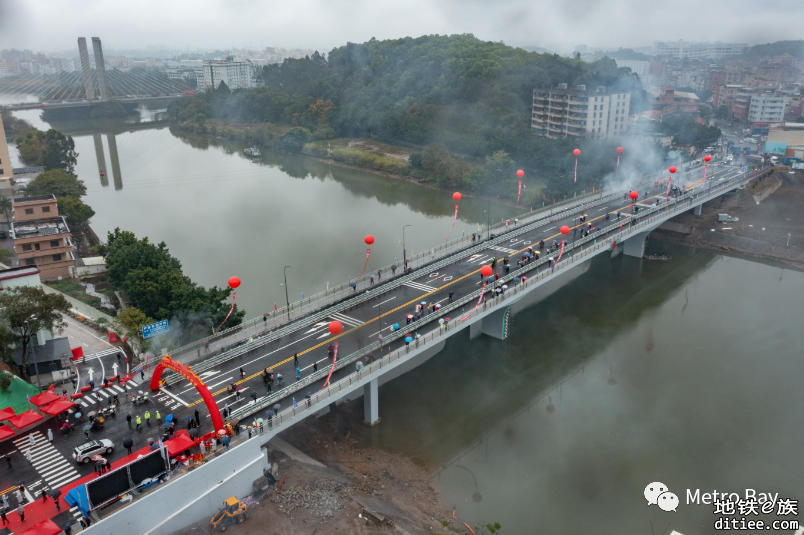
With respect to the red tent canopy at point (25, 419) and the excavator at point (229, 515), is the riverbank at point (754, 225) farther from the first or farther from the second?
the red tent canopy at point (25, 419)

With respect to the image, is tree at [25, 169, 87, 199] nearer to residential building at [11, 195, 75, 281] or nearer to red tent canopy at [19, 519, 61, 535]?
residential building at [11, 195, 75, 281]

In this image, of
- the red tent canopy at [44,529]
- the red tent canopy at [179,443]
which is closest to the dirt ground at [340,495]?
the red tent canopy at [179,443]

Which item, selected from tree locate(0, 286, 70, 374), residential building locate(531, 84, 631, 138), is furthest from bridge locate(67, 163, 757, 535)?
residential building locate(531, 84, 631, 138)

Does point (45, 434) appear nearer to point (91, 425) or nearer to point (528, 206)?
point (91, 425)

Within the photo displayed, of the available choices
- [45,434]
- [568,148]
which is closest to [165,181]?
[568,148]

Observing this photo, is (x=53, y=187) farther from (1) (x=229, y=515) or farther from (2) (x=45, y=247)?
(1) (x=229, y=515)
